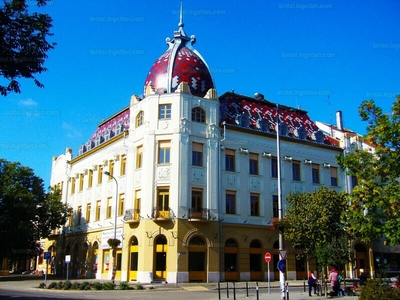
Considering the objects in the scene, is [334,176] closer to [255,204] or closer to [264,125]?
[264,125]

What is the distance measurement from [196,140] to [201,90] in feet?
16.2

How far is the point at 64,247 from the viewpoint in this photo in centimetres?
5103

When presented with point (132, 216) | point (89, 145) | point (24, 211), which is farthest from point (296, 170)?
point (24, 211)

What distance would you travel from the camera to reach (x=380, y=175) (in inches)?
952

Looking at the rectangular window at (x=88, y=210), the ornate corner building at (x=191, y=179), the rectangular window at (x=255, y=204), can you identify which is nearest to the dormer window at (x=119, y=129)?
the ornate corner building at (x=191, y=179)

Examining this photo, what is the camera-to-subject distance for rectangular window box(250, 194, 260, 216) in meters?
40.0

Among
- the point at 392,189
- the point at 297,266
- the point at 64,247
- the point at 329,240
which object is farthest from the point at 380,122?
the point at 64,247

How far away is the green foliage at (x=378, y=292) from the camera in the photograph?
49.4 ft

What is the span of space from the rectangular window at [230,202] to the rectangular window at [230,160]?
2051mm

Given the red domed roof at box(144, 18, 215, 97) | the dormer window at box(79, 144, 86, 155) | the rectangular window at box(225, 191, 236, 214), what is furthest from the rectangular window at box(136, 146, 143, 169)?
the dormer window at box(79, 144, 86, 155)

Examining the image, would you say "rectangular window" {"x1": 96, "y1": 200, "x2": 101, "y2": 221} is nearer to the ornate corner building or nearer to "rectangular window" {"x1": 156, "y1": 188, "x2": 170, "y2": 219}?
the ornate corner building

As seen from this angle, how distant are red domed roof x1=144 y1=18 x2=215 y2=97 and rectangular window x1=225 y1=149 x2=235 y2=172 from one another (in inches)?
213

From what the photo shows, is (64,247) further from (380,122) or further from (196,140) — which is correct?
(380,122)

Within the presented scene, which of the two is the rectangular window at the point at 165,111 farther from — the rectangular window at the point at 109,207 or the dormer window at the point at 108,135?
the rectangular window at the point at 109,207
